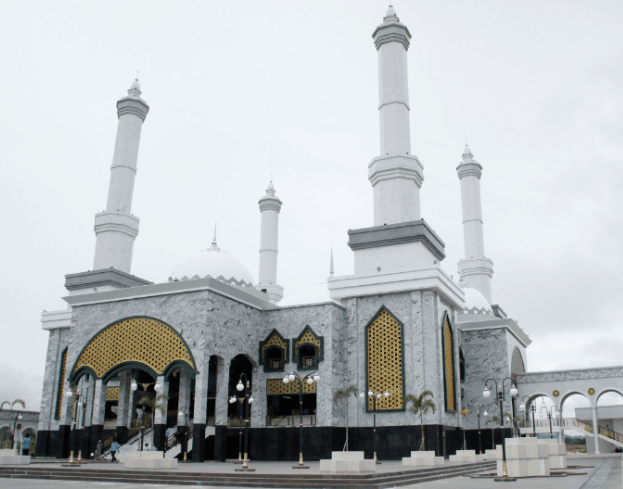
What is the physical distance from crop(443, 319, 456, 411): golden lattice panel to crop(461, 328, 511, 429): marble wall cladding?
434 cm

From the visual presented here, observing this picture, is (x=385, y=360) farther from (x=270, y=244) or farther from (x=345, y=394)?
(x=270, y=244)

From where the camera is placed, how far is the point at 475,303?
1437 inches

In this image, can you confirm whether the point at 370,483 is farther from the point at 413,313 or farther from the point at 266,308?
the point at 266,308

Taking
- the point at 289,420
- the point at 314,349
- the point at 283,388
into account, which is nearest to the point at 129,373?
the point at 283,388

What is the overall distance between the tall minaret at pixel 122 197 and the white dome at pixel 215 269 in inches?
123

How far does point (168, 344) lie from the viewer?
2514 cm

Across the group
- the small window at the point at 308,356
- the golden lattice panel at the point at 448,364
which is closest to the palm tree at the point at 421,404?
the golden lattice panel at the point at 448,364

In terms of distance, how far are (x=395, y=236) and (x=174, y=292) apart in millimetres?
9893

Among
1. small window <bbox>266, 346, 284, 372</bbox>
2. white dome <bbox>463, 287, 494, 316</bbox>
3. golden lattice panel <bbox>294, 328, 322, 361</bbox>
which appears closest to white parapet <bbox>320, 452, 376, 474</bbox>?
golden lattice panel <bbox>294, 328, 322, 361</bbox>

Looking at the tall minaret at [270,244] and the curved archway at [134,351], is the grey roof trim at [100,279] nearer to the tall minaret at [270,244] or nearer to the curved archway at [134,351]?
the curved archway at [134,351]

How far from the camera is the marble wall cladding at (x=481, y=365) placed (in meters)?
30.9

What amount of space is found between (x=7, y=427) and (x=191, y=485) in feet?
102

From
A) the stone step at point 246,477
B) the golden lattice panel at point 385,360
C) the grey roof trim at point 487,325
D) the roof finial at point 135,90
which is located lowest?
the stone step at point 246,477

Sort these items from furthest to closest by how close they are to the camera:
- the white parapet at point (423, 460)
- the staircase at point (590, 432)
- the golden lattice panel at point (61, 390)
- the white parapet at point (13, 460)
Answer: the staircase at point (590, 432), the golden lattice panel at point (61, 390), the white parapet at point (13, 460), the white parapet at point (423, 460)
